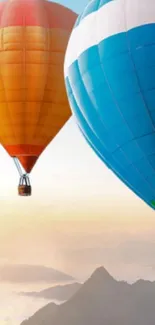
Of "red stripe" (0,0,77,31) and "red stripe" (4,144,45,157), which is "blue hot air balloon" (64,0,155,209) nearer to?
"red stripe" (0,0,77,31)

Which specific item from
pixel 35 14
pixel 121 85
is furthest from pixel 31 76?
pixel 121 85

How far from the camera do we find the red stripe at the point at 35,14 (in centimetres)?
3431

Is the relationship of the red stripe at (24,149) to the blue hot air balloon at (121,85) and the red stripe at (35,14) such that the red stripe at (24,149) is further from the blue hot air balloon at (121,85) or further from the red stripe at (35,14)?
the blue hot air balloon at (121,85)

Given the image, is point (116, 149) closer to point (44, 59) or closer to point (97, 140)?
point (97, 140)

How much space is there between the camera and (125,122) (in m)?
25.3

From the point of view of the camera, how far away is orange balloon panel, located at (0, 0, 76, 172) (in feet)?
111

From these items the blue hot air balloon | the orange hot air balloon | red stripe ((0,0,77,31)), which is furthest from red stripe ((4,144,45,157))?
the blue hot air balloon

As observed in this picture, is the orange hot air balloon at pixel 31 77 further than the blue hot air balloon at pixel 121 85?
Yes

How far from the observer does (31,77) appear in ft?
111

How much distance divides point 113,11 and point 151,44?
→ 181 cm

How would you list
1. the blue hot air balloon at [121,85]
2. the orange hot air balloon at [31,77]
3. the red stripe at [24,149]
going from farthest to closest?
the red stripe at [24,149]
the orange hot air balloon at [31,77]
the blue hot air balloon at [121,85]

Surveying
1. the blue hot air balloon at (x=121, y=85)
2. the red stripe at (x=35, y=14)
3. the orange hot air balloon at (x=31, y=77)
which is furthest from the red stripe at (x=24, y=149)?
the blue hot air balloon at (x=121, y=85)

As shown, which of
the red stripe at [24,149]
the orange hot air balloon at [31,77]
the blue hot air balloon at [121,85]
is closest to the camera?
the blue hot air balloon at [121,85]

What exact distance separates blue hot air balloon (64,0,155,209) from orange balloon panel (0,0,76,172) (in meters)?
7.06
